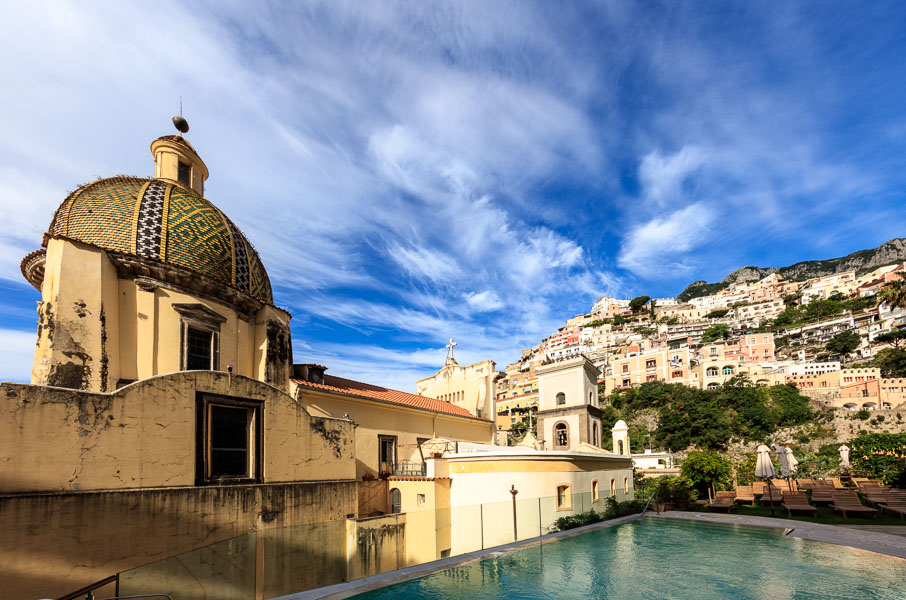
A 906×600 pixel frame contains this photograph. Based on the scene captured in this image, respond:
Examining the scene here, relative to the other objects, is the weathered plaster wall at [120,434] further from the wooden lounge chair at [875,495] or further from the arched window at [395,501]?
the wooden lounge chair at [875,495]

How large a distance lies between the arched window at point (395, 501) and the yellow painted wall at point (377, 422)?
4.07ft

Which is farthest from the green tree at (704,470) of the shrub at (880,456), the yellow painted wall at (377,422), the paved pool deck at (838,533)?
the shrub at (880,456)

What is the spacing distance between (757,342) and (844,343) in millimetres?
13126

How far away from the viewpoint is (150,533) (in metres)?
9.39

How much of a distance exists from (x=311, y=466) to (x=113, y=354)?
6136mm

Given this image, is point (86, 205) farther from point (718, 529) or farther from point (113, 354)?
point (718, 529)

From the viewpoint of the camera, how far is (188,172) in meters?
18.7

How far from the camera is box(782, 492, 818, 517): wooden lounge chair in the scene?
17047 millimetres

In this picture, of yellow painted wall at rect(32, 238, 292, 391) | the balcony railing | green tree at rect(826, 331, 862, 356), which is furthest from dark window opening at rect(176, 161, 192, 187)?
green tree at rect(826, 331, 862, 356)

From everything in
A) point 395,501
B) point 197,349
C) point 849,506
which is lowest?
point 849,506

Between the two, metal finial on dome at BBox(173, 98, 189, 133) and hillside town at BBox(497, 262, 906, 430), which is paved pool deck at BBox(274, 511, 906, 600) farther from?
hillside town at BBox(497, 262, 906, 430)

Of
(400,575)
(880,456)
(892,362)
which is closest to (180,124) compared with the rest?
(400,575)

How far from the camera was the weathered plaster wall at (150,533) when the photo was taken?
7.83 meters

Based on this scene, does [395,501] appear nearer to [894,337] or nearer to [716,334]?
[894,337]
